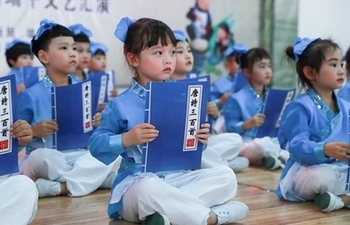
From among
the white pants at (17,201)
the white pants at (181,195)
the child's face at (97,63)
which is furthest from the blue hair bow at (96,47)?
the white pants at (17,201)

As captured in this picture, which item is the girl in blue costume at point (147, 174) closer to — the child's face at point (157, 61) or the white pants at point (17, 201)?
the child's face at point (157, 61)

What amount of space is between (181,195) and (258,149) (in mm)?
1590

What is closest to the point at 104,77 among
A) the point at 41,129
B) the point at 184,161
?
the point at 41,129

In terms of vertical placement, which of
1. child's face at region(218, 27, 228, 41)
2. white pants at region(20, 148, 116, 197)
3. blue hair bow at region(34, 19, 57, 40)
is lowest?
white pants at region(20, 148, 116, 197)

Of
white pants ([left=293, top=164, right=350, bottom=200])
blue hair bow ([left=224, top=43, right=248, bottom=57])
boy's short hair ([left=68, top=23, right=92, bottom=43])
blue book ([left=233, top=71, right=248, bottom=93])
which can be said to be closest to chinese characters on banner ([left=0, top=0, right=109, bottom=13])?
boy's short hair ([left=68, top=23, right=92, bottom=43])

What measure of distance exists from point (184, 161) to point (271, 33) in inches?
140

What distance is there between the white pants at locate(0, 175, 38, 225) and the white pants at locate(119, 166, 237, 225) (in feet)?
1.06

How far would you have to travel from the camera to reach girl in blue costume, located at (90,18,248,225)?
6.15 ft

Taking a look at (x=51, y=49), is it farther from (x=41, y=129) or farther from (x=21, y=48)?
(x=21, y=48)

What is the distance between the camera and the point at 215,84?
464 centimetres

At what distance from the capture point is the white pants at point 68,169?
2.53 m

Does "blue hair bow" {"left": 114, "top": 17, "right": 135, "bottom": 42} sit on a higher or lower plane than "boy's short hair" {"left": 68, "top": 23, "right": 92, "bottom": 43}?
higher

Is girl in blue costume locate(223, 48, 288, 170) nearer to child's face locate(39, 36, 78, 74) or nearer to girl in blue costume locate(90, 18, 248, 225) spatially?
child's face locate(39, 36, 78, 74)

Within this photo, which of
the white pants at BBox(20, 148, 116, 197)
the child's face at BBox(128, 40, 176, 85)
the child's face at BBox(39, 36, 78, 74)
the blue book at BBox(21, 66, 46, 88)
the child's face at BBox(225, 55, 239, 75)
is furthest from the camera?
the child's face at BBox(225, 55, 239, 75)
